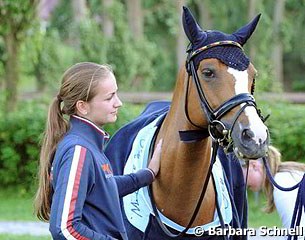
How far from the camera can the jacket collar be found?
329 centimetres

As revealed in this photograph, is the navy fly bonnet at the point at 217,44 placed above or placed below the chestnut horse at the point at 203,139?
above

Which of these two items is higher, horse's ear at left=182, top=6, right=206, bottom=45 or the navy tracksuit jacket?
horse's ear at left=182, top=6, right=206, bottom=45

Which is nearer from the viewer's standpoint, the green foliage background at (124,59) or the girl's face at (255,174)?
the girl's face at (255,174)

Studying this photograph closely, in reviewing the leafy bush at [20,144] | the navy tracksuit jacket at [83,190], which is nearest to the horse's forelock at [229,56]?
the navy tracksuit jacket at [83,190]

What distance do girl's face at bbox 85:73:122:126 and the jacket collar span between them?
32 millimetres

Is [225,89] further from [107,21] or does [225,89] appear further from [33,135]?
[107,21]

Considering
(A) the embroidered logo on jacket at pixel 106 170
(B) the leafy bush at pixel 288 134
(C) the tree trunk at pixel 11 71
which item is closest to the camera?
(A) the embroidered logo on jacket at pixel 106 170

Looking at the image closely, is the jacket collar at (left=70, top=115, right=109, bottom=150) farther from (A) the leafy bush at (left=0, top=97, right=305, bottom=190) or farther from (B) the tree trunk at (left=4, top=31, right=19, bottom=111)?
(B) the tree trunk at (left=4, top=31, right=19, bottom=111)

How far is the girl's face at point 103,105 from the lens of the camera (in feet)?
11.0

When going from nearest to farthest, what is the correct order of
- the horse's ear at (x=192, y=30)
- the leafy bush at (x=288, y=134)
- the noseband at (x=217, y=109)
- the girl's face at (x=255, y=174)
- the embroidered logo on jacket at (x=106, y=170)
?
1. the embroidered logo on jacket at (x=106, y=170)
2. the noseband at (x=217, y=109)
3. the horse's ear at (x=192, y=30)
4. the girl's face at (x=255, y=174)
5. the leafy bush at (x=288, y=134)

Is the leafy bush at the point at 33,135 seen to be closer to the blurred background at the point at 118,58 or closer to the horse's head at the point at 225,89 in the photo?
the blurred background at the point at 118,58
